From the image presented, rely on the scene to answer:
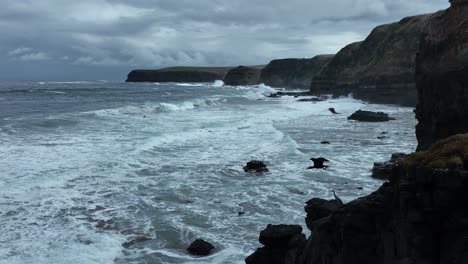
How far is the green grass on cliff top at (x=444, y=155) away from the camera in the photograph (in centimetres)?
735

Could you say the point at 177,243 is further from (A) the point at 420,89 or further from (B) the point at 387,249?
(A) the point at 420,89

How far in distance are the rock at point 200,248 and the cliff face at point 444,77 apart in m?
12.6

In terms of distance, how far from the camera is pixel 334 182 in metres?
19.9

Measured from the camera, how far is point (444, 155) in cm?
765

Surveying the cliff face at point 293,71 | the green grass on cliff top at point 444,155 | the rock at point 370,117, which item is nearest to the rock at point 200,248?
the green grass on cliff top at point 444,155

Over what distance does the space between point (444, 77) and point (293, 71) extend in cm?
15055

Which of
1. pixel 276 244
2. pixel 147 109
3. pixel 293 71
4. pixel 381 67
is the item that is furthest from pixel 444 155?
pixel 293 71

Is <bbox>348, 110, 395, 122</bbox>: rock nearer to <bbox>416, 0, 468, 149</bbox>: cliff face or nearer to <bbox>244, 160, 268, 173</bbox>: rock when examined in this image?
<bbox>416, 0, 468, 149</bbox>: cliff face

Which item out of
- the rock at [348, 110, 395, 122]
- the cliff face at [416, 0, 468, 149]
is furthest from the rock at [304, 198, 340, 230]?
the rock at [348, 110, 395, 122]

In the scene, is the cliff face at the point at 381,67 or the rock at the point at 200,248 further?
the cliff face at the point at 381,67

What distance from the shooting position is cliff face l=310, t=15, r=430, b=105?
2889 inches

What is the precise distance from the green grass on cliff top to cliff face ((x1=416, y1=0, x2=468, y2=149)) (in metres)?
13.1

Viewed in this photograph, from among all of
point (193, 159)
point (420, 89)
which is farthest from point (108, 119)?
point (420, 89)

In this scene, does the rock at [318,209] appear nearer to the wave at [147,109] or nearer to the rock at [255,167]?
the rock at [255,167]
